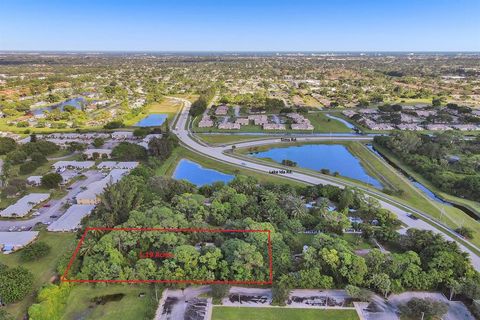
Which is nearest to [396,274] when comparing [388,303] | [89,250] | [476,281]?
[388,303]

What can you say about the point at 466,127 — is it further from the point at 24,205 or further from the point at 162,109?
the point at 24,205

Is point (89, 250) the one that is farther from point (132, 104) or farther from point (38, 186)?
point (132, 104)

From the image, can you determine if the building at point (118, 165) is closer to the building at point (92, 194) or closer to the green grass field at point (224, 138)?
the building at point (92, 194)

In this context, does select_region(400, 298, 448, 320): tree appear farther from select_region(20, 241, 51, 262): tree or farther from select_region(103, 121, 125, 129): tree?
select_region(103, 121, 125, 129): tree

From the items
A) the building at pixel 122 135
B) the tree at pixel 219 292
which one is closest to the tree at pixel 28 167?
the building at pixel 122 135

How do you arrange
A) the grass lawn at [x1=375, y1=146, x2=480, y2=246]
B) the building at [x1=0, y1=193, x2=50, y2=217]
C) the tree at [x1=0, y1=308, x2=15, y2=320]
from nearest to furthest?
the tree at [x1=0, y1=308, x2=15, y2=320], the grass lawn at [x1=375, y1=146, x2=480, y2=246], the building at [x1=0, y1=193, x2=50, y2=217]

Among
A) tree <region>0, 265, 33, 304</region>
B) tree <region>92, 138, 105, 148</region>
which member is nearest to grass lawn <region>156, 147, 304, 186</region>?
tree <region>92, 138, 105, 148</region>
